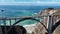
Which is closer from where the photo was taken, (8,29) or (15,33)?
(8,29)

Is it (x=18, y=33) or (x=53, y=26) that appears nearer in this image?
(x=53, y=26)

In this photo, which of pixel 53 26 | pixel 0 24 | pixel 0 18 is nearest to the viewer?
pixel 0 18

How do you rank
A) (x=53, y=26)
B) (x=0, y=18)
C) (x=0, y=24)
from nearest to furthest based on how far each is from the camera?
(x=0, y=18), (x=53, y=26), (x=0, y=24)

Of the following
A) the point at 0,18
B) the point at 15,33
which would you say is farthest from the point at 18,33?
the point at 0,18

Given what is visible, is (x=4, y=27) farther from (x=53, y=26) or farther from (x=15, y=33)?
(x=53, y=26)

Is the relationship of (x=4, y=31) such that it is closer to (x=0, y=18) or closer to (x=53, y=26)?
(x=0, y=18)

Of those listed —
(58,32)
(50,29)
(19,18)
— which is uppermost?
(19,18)

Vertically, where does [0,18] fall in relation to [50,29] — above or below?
above

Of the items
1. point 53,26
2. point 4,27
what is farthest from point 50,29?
point 4,27

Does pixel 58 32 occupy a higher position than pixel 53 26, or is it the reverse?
pixel 53 26
